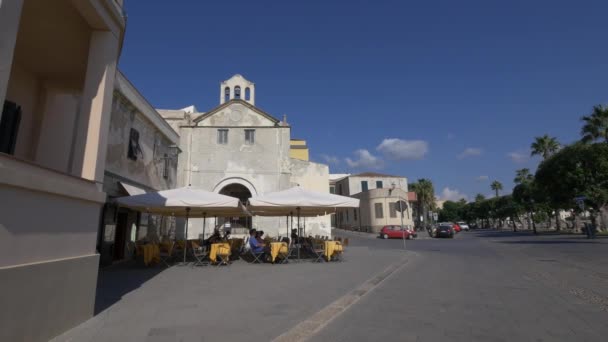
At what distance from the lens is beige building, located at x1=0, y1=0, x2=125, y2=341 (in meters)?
3.19

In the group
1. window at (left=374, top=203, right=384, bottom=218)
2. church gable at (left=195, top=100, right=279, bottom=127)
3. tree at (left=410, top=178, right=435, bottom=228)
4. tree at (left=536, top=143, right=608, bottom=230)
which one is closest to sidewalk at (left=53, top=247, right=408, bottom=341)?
church gable at (left=195, top=100, right=279, bottom=127)

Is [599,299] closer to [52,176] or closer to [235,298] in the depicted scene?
[235,298]

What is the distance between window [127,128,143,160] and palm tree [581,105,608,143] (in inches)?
1268

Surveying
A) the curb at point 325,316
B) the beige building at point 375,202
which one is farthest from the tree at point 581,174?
the curb at point 325,316

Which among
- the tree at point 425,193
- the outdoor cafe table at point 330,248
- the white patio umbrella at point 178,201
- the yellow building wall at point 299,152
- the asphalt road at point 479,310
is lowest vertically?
the asphalt road at point 479,310

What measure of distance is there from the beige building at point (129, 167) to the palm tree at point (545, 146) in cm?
4003

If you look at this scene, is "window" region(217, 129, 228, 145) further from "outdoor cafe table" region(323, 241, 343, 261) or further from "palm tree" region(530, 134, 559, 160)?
"palm tree" region(530, 134, 559, 160)

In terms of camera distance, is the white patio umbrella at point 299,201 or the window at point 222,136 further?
the window at point 222,136

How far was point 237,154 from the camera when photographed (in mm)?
21312

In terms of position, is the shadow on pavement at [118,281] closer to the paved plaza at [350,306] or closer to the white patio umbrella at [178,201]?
the paved plaza at [350,306]

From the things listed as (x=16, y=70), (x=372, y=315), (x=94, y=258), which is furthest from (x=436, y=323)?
(x=16, y=70)

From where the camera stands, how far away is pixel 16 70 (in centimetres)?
680

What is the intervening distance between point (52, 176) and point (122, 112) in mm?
8701

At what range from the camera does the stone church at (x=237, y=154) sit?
68.3 ft
